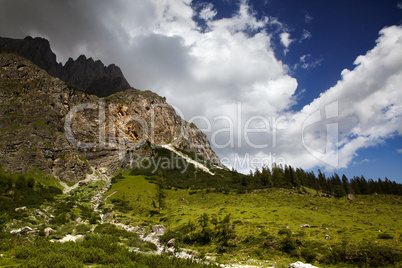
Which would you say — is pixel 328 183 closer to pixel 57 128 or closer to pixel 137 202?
pixel 137 202

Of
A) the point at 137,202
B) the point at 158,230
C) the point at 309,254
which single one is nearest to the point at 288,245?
the point at 309,254

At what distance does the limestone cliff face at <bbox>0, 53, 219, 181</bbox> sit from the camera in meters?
91.6

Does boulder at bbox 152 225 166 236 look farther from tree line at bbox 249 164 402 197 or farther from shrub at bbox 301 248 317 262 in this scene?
tree line at bbox 249 164 402 197

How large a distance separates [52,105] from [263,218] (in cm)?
14623

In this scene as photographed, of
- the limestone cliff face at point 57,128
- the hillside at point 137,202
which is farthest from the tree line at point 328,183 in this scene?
the limestone cliff face at point 57,128

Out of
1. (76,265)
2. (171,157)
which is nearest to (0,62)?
(171,157)

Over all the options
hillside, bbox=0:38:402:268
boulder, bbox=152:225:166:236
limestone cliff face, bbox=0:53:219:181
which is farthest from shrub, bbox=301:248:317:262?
limestone cliff face, bbox=0:53:219:181

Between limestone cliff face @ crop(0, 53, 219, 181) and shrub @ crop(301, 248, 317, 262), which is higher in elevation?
limestone cliff face @ crop(0, 53, 219, 181)

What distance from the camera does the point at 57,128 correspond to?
114750mm

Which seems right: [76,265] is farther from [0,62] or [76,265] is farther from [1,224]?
[0,62]

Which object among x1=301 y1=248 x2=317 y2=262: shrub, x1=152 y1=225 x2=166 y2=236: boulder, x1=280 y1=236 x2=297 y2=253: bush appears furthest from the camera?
x1=152 y1=225 x2=166 y2=236: boulder

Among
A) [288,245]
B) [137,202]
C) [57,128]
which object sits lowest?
[137,202]

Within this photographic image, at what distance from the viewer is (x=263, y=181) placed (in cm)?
10400

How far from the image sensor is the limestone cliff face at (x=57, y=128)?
300 ft
